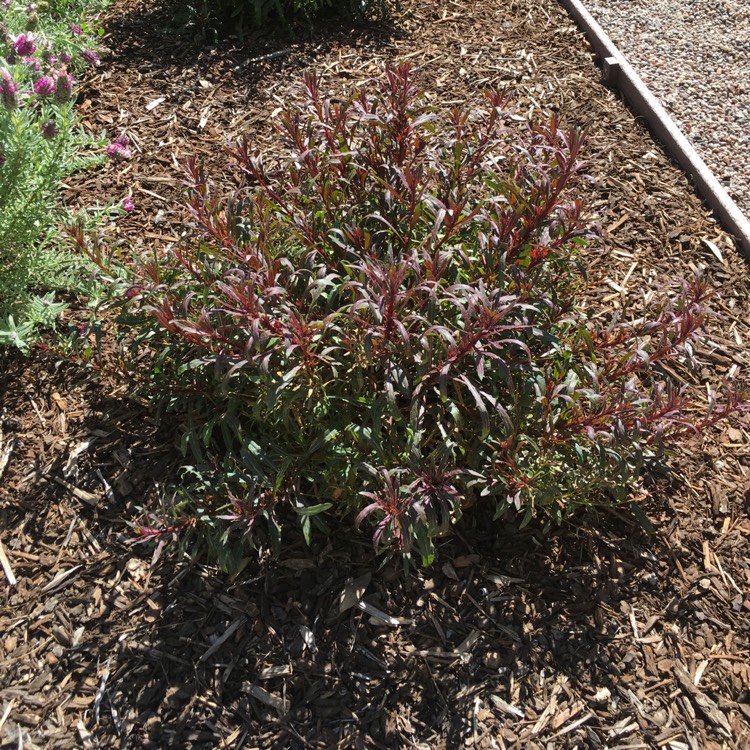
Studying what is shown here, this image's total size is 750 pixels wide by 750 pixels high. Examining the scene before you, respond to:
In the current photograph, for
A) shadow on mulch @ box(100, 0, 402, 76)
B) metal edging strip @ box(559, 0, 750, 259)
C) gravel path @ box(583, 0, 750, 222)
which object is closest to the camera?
metal edging strip @ box(559, 0, 750, 259)

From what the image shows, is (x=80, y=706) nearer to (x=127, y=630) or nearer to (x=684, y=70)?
(x=127, y=630)

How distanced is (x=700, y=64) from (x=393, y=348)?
4437 mm

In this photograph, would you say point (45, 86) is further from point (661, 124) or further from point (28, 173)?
point (661, 124)

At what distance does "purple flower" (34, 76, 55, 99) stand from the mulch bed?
3.61ft

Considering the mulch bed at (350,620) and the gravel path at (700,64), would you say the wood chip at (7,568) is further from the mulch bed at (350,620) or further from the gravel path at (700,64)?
the gravel path at (700,64)

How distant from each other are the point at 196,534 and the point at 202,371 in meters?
0.60

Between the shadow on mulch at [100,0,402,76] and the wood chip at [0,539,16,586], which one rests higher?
the shadow on mulch at [100,0,402,76]

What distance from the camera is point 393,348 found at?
234 cm

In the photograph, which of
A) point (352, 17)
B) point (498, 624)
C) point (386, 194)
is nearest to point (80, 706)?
point (498, 624)

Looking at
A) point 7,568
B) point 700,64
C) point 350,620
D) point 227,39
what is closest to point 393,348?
point 350,620

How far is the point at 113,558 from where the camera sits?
2729 millimetres

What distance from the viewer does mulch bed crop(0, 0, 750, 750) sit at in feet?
7.94

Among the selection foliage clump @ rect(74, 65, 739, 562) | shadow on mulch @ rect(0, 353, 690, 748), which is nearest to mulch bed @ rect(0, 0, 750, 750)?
shadow on mulch @ rect(0, 353, 690, 748)

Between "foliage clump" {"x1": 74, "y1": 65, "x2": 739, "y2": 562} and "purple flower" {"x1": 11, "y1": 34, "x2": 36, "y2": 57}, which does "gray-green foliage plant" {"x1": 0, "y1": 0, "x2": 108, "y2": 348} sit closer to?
"purple flower" {"x1": 11, "y1": 34, "x2": 36, "y2": 57}
